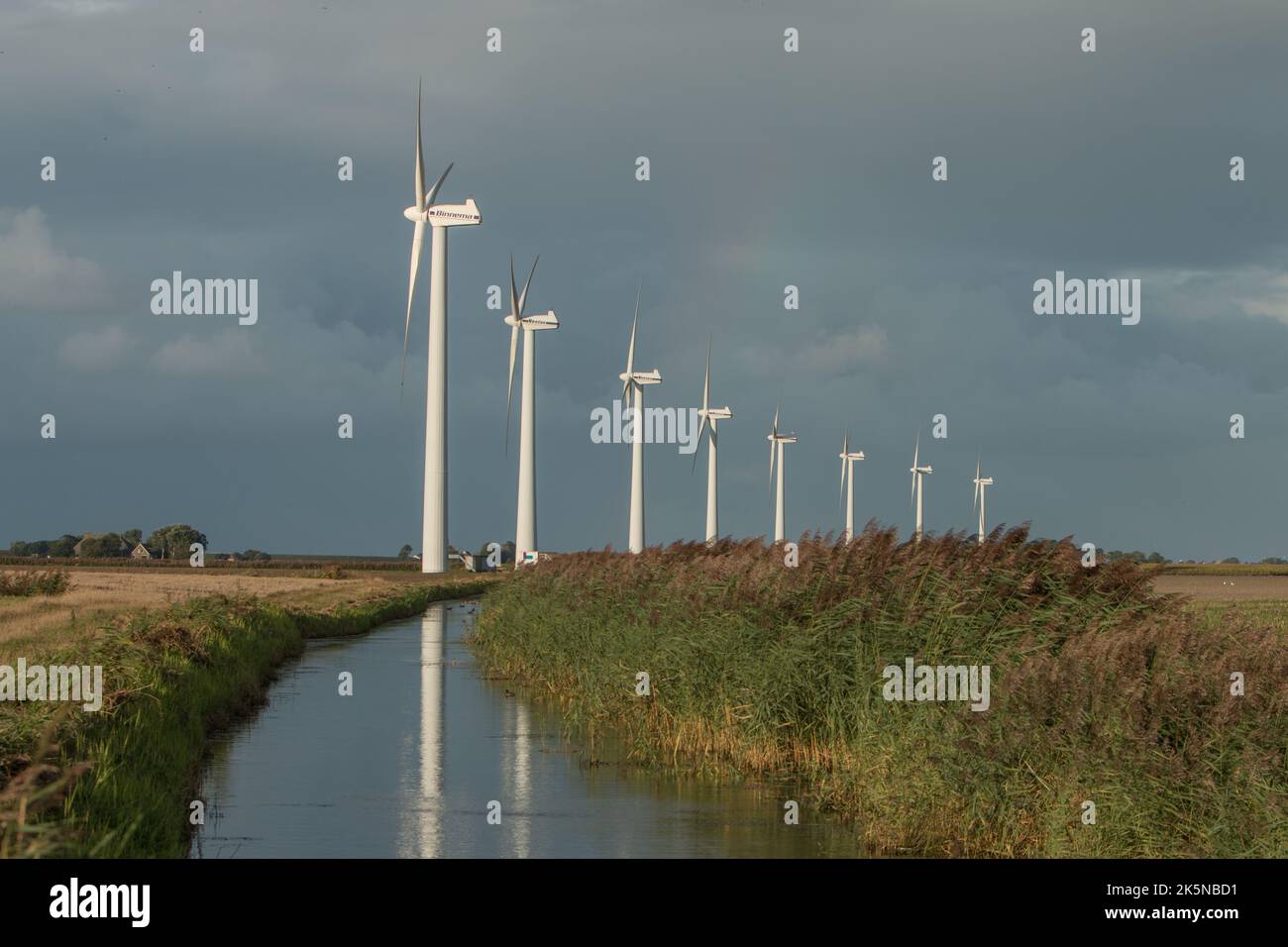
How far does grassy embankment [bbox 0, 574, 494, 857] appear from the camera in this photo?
1017 cm

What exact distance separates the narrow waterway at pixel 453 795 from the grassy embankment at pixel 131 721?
69 cm

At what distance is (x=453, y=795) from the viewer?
17078 mm

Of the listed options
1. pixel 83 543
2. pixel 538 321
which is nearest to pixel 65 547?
pixel 83 543

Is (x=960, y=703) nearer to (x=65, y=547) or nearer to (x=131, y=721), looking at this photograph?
(x=131, y=721)

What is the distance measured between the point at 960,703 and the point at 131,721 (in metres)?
9.39

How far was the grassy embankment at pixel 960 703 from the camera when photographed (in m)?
12.3

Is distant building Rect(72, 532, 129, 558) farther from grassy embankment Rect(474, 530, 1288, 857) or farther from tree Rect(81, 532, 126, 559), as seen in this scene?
grassy embankment Rect(474, 530, 1288, 857)

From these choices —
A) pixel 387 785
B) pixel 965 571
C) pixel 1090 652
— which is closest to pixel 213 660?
pixel 387 785

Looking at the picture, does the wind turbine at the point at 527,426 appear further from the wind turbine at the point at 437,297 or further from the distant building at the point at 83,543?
the distant building at the point at 83,543

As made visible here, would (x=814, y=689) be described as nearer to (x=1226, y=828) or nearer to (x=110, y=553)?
(x=1226, y=828)

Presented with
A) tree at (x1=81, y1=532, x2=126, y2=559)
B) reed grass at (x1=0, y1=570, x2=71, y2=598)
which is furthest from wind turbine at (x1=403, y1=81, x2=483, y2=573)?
tree at (x1=81, y1=532, x2=126, y2=559)

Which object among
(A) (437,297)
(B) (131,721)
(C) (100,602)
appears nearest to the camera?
(B) (131,721)

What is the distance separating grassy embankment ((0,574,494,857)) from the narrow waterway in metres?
0.69

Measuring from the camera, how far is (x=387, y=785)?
58.3 ft
